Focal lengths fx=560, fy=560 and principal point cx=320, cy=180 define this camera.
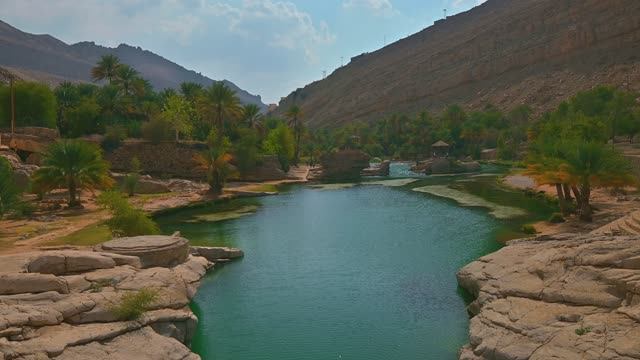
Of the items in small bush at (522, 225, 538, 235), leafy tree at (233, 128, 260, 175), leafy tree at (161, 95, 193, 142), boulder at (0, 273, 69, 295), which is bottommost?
Answer: small bush at (522, 225, 538, 235)

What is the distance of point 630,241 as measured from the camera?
1689 centimetres

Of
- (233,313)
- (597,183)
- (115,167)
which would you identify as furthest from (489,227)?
(115,167)

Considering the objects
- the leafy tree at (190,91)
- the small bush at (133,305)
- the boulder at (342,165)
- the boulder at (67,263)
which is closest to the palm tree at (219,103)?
the leafy tree at (190,91)

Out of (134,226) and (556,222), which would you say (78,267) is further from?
(556,222)

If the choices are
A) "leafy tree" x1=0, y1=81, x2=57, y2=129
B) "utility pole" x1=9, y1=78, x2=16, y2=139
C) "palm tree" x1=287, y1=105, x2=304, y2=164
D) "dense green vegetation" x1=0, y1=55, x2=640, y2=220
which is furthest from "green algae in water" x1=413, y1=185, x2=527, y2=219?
"utility pole" x1=9, y1=78, x2=16, y2=139

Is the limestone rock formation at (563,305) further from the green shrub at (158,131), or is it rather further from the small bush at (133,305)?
the green shrub at (158,131)

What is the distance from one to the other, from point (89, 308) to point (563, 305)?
12.7m

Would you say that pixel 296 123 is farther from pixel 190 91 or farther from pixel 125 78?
pixel 125 78

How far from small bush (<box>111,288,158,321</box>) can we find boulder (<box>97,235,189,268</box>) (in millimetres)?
5440

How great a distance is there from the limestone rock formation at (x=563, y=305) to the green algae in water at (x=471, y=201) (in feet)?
58.9

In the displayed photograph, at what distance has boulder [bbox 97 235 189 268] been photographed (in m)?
21.1

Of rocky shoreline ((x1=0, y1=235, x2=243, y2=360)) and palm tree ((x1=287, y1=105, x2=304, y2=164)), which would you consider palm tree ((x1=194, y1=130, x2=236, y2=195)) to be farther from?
palm tree ((x1=287, y1=105, x2=304, y2=164))

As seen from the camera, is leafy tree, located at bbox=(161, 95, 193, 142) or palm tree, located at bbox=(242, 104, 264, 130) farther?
palm tree, located at bbox=(242, 104, 264, 130)

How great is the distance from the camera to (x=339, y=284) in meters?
22.1
